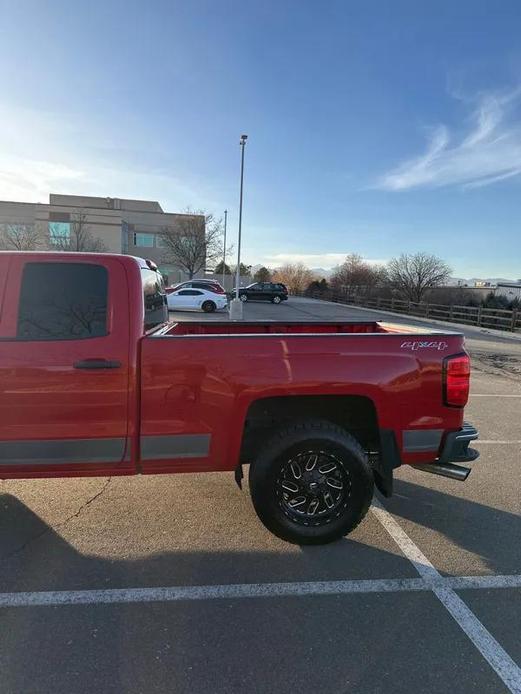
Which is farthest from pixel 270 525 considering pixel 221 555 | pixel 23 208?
pixel 23 208

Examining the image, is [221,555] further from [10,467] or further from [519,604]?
[519,604]

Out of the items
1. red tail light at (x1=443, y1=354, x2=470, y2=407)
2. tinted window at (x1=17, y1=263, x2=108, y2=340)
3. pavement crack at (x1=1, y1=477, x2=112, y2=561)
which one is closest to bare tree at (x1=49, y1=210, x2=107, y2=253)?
pavement crack at (x1=1, y1=477, x2=112, y2=561)

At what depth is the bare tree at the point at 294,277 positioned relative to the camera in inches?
2911

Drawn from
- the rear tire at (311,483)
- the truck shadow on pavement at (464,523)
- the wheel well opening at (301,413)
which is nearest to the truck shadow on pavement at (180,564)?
the rear tire at (311,483)

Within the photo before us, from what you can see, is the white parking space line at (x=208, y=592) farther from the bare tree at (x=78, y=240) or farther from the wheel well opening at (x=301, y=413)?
the bare tree at (x=78, y=240)

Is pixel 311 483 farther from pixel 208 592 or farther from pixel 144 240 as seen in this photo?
pixel 144 240

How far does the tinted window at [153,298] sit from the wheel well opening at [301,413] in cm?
107

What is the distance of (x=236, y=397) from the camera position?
3.11m

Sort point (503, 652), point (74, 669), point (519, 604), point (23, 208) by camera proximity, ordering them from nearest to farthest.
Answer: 1. point (74, 669)
2. point (503, 652)
3. point (519, 604)
4. point (23, 208)

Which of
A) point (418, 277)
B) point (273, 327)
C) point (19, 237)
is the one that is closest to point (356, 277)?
point (418, 277)

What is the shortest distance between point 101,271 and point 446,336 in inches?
98.8

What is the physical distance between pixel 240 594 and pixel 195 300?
24.8 meters

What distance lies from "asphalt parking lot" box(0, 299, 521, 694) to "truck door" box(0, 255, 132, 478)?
67 centimetres

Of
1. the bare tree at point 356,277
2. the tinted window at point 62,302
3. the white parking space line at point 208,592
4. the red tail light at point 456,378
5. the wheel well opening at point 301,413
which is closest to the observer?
the white parking space line at point 208,592
